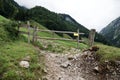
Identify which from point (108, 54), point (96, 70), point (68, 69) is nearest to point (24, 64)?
point (68, 69)

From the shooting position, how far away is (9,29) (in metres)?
21.7

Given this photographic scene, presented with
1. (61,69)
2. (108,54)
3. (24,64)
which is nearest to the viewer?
(24,64)

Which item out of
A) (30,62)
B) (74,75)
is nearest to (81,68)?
(74,75)

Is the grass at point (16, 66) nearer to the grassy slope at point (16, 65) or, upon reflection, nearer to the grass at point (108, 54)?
the grassy slope at point (16, 65)

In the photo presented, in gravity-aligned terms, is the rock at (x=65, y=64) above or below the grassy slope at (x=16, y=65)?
below

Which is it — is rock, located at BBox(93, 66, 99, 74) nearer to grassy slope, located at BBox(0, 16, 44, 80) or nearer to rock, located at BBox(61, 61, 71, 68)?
rock, located at BBox(61, 61, 71, 68)

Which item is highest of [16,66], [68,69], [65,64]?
[16,66]

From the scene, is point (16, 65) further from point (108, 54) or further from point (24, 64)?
point (108, 54)

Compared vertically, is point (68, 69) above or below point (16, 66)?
below

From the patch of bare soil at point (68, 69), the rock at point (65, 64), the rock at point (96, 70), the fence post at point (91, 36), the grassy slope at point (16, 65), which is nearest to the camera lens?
the grassy slope at point (16, 65)

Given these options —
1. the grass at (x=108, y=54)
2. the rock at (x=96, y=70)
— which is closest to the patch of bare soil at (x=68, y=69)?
the rock at (x=96, y=70)

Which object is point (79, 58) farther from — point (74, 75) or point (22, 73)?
point (22, 73)

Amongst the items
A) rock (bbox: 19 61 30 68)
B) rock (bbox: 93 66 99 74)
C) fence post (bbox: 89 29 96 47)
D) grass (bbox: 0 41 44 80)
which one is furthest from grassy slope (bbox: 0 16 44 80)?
fence post (bbox: 89 29 96 47)

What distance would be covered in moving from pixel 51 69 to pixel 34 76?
96.6 inches
